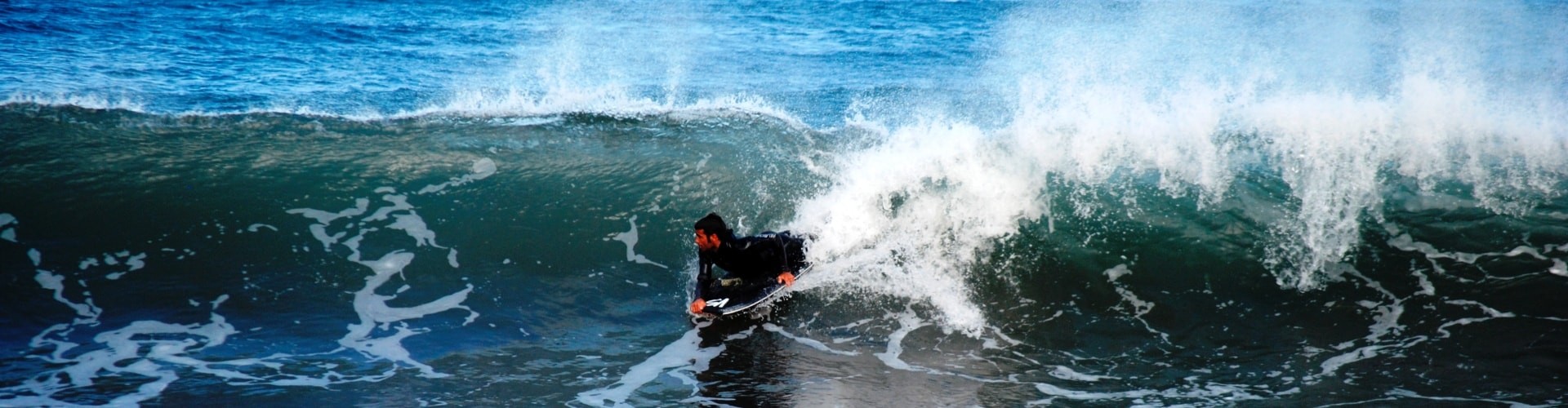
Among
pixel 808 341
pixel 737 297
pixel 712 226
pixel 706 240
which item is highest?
pixel 712 226

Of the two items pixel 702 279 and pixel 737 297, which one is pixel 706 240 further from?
pixel 737 297

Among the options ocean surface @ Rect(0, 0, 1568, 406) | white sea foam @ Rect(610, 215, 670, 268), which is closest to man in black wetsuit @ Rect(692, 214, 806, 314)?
ocean surface @ Rect(0, 0, 1568, 406)

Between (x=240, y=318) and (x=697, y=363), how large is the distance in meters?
3.95

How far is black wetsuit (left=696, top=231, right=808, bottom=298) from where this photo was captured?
7.70m

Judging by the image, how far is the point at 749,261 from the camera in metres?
7.79

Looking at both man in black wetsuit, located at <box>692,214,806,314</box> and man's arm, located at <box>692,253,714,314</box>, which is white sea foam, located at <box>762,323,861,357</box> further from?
man's arm, located at <box>692,253,714,314</box>

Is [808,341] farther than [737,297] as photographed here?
No

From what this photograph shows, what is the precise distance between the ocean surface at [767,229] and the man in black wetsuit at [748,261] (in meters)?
0.33

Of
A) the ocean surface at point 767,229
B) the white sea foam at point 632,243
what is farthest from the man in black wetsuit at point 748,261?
the white sea foam at point 632,243

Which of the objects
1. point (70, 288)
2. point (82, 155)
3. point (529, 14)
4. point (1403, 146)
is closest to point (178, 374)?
point (70, 288)

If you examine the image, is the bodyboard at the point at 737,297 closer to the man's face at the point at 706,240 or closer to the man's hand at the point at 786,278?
the man's hand at the point at 786,278

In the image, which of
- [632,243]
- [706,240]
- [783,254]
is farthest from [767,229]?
[706,240]

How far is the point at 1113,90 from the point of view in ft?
51.7

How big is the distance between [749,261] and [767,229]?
7.72 ft
